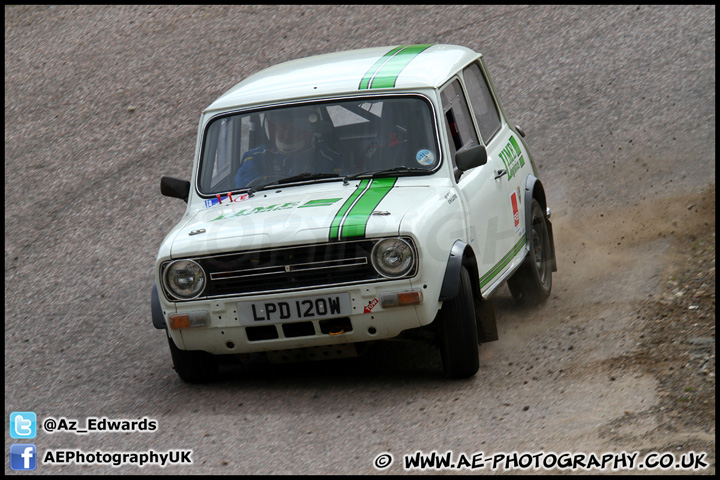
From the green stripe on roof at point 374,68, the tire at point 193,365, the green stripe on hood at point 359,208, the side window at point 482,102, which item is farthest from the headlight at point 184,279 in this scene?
the side window at point 482,102

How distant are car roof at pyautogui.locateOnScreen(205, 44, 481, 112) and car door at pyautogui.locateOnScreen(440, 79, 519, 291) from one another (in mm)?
206

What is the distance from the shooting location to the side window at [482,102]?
8.03 meters

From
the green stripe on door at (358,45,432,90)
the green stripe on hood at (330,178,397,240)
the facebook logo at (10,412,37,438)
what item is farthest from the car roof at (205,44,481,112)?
the facebook logo at (10,412,37,438)

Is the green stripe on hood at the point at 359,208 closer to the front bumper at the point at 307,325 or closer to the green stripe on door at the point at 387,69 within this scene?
the front bumper at the point at 307,325

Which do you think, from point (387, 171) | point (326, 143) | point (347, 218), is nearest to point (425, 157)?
point (387, 171)

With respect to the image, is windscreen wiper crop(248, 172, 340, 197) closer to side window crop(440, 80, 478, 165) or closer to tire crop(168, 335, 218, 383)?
side window crop(440, 80, 478, 165)

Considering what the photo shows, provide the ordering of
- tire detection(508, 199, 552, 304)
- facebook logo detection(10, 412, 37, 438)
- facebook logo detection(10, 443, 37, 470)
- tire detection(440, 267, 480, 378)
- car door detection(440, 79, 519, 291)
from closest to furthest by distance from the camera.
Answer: facebook logo detection(10, 443, 37, 470) → facebook logo detection(10, 412, 37, 438) → tire detection(440, 267, 480, 378) → car door detection(440, 79, 519, 291) → tire detection(508, 199, 552, 304)

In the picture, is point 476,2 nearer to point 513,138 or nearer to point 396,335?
point 513,138

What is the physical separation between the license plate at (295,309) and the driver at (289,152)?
1.22 metres

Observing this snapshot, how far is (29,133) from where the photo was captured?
1482 cm

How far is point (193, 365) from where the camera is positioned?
22.2ft

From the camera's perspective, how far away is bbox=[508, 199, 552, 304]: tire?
8.27 m

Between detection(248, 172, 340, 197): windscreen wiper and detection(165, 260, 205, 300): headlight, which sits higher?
detection(248, 172, 340, 197): windscreen wiper

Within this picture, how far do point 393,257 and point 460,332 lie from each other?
67 centimetres
